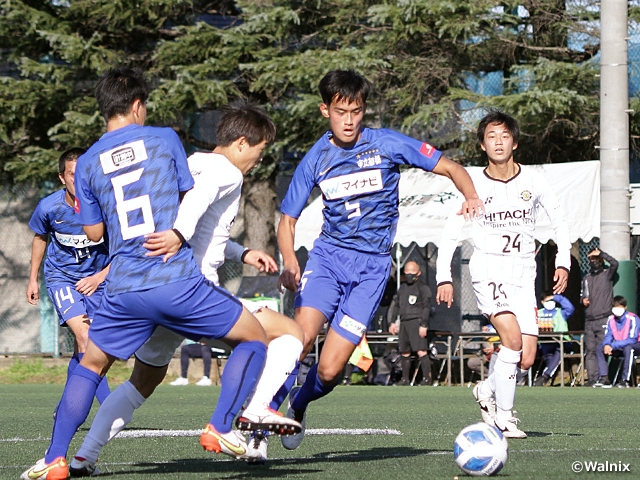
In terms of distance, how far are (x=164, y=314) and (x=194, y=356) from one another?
13.6 metres

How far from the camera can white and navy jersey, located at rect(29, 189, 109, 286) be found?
916cm

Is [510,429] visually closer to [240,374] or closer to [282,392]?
[282,392]

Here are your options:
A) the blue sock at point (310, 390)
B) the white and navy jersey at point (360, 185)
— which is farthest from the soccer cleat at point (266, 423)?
the white and navy jersey at point (360, 185)

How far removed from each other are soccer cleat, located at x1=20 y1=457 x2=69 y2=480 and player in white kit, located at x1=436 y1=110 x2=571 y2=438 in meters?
3.58

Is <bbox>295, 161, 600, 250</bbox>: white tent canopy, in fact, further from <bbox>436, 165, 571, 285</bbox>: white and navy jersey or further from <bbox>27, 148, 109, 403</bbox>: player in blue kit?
<bbox>436, 165, 571, 285</bbox>: white and navy jersey

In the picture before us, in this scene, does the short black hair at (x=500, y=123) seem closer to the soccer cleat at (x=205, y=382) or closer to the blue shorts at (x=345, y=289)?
the blue shorts at (x=345, y=289)

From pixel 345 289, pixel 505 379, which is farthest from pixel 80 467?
pixel 505 379

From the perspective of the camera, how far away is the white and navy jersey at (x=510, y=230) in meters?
8.50

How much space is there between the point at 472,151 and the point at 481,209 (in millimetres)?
14165

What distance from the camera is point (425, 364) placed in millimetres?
18172

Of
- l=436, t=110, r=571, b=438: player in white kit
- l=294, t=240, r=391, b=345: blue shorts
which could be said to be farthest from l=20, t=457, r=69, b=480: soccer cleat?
l=436, t=110, r=571, b=438: player in white kit

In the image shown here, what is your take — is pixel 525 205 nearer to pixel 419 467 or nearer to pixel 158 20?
pixel 419 467

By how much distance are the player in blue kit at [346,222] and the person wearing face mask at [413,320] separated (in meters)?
10.9

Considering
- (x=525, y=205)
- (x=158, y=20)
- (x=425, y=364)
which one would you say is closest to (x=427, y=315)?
(x=425, y=364)
